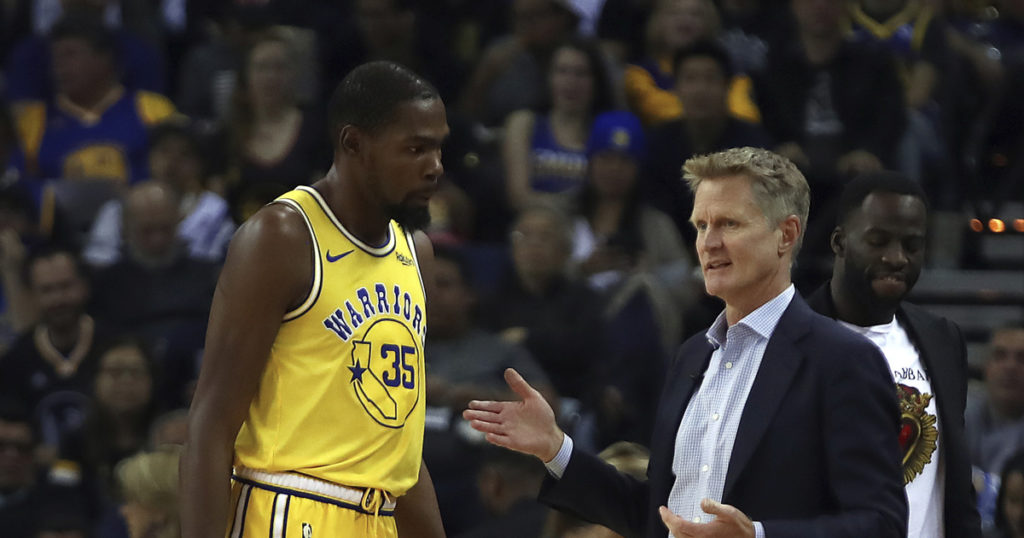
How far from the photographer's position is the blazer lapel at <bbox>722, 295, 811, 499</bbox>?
347 centimetres

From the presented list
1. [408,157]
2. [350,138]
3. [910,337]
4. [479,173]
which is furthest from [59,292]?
[910,337]

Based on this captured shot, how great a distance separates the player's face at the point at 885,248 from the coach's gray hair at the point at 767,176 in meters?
0.80

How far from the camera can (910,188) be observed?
4.44 meters

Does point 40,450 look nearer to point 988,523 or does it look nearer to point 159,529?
point 159,529

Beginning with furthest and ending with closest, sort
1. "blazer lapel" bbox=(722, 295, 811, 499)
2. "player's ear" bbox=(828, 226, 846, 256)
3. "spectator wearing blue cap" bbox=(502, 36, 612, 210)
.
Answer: "spectator wearing blue cap" bbox=(502, 36, 612, 210), "player's ear" bbox=(828, 226, 846, 256), "blazer lapel" bbox=(722, 295, 811, 499)

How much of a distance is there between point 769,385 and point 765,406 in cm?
6

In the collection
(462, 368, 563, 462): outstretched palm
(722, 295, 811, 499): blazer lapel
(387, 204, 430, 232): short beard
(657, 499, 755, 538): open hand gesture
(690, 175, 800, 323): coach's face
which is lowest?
(462, 368, 563, 462): outstretched palm

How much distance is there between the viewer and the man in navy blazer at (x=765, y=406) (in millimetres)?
3383

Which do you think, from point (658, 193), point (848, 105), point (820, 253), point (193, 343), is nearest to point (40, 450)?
point (193, 343)

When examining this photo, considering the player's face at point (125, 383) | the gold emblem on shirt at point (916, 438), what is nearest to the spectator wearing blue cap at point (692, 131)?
the player's face at point (125, 383)

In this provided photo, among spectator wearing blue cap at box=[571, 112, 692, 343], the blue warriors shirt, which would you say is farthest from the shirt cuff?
the blue warriors shirt

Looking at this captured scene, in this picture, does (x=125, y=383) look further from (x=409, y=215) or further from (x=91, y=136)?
(x=409, y=215)

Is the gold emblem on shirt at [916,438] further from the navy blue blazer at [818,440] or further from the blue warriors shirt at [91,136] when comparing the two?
the blue warriors shirt at [91,136]

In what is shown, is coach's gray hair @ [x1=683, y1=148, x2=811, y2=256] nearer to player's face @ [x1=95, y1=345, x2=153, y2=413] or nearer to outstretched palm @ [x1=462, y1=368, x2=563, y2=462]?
outstretched palm @ [x1=462, y1=368, x2=563, y2=462]
